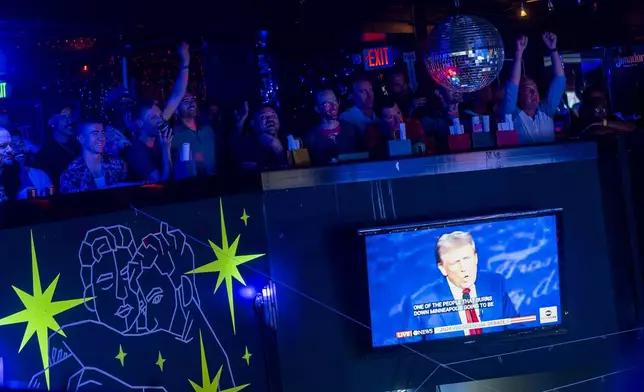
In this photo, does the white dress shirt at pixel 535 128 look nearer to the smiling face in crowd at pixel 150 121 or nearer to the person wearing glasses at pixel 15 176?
the smiling face in crowd at pixel 150 121

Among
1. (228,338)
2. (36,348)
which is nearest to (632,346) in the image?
(228,338)

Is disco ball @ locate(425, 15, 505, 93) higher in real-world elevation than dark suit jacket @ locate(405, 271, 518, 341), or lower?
higher

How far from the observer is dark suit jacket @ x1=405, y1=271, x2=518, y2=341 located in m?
4.78

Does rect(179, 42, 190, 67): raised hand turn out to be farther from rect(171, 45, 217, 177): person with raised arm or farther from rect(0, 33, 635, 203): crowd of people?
rect(171, 45, 217, 177): person with raised arm

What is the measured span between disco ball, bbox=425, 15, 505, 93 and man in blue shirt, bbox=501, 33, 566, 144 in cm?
96

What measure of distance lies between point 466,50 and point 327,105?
111cm

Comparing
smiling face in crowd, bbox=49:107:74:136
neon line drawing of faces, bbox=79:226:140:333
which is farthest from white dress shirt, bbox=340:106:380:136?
neon line drawing of faces, bbox=79:226:140:333

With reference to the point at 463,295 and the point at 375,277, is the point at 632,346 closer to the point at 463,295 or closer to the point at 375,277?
the point at 463,295

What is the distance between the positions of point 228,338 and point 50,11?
2.28 meters

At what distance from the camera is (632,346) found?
16.9ft

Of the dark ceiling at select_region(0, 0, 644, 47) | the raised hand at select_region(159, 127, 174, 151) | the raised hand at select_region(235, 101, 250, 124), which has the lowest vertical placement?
the raised hand at select_region(159, 127, 174, 151)

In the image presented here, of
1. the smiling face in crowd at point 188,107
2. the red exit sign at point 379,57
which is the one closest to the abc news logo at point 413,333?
the smiling face in crowd at point 188,107

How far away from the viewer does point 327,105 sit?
5090mm

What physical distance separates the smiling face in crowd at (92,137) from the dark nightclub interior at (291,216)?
12mm
